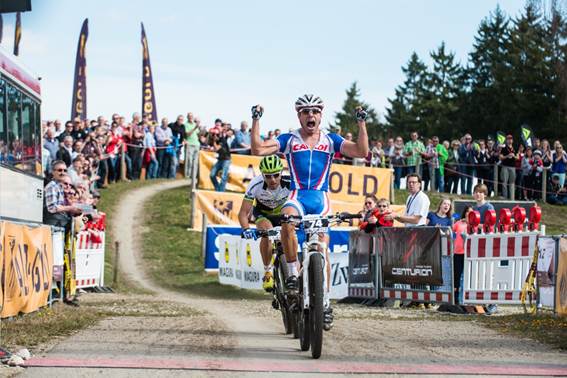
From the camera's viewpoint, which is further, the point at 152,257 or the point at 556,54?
the point at 556,54

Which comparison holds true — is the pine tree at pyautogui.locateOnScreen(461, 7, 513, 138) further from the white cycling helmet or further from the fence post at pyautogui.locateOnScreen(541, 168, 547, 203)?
the white cycling helmet

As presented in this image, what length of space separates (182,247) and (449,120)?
56773 mm

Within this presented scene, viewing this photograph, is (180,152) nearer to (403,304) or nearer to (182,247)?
(182,247)

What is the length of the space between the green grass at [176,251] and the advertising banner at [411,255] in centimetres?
517

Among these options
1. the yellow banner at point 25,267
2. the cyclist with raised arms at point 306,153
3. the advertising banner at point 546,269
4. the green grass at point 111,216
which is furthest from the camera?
the green grass at point 111,216

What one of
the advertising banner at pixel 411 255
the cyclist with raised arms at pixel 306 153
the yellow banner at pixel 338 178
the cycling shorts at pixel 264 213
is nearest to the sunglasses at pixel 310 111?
the cyclist with raised arms at pixel 306 153

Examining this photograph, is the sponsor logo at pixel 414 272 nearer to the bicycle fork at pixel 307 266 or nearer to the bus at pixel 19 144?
the bus at pixel 19 144

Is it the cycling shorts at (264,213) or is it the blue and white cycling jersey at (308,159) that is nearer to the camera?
the blue and white cycling jersey at (308,159)

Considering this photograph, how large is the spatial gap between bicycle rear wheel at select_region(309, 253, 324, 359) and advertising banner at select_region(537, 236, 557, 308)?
610 cm

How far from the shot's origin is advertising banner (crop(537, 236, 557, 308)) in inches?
576

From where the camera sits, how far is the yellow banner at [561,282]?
13.9m

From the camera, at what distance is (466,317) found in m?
14.7

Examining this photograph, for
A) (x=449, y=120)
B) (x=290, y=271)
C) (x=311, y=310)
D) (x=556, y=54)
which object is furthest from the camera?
(x=449, y=120)

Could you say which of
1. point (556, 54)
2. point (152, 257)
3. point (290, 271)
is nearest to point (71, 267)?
point (290, 271)
